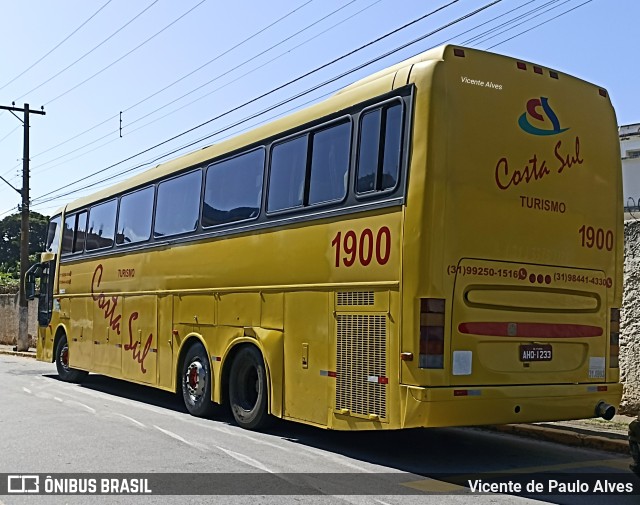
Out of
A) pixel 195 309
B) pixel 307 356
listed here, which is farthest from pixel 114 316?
pixel 307 356

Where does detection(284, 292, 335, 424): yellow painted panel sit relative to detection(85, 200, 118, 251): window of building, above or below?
below

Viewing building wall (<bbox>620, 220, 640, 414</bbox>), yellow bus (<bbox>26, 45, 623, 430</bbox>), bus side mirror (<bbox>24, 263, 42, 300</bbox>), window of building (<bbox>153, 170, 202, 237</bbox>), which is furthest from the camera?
bus side mirror (<bbox>24, 263, 42, 300</bbox>)

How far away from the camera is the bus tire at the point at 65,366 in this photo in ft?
56.9

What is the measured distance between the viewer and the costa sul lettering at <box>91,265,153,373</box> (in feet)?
43.4

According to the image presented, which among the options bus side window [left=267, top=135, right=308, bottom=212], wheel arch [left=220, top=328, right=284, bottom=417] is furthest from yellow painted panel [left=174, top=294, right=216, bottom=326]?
bus side window [left=267, top=135, right=308, bottom=212]

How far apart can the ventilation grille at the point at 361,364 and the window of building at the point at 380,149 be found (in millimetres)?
1366

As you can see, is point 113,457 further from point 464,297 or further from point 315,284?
point 464,297

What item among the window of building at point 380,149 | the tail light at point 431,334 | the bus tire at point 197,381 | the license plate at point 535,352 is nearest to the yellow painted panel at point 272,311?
the bus tire at point 197,381

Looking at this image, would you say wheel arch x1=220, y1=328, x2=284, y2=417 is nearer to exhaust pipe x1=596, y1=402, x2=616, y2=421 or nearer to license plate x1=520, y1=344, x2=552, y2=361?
license plate x1=520, y1=344, x2=552, y2=361

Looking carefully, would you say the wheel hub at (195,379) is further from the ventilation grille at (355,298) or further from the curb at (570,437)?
the curb at (570,437)

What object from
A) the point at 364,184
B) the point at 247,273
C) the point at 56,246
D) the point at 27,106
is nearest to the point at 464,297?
the point at 364,184

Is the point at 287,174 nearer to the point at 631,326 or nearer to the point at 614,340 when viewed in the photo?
the point at 614,340

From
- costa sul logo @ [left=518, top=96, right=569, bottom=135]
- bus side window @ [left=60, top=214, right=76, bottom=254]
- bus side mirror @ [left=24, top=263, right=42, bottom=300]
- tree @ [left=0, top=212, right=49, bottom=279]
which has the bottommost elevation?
bus side mirror @ [left=24, top=263, right=42, bottom=300]

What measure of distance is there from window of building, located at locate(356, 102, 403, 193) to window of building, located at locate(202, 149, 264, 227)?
2.31 meters
